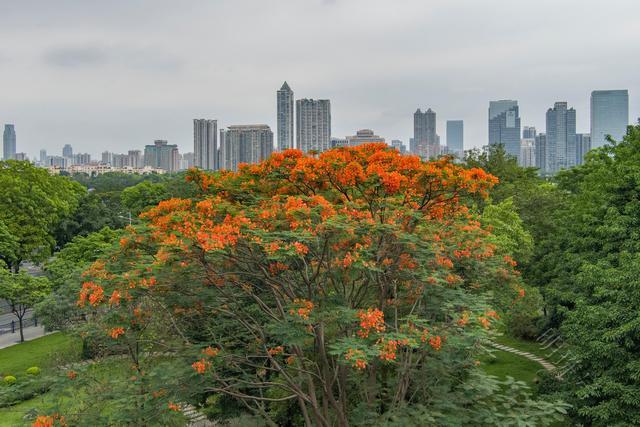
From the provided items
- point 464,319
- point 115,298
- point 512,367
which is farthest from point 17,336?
point 464,319

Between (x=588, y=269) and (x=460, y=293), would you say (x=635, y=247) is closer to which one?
(x=588, y=269)

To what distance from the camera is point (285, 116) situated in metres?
99.6

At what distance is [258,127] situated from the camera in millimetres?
108000

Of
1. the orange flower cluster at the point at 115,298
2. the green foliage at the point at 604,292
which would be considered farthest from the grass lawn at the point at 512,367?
the orange flower cluster at the point at 115,298

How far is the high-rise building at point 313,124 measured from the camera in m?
95.9

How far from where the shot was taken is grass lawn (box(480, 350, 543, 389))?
16422mm

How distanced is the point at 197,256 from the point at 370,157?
3366mm

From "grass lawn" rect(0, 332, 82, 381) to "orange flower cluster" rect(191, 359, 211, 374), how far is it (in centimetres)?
970

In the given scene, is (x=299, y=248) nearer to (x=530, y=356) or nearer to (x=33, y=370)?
(x=530, y=356)

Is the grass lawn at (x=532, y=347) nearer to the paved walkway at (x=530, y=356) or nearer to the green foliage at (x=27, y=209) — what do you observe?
the paved walkway at (x=530, y=356)

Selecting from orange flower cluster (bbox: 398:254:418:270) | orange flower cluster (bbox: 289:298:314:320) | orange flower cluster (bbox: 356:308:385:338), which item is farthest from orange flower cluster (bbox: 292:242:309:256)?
orange flower cluster (bbox: 398:254:418:270)

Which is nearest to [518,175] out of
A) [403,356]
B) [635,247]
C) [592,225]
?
[592,225]

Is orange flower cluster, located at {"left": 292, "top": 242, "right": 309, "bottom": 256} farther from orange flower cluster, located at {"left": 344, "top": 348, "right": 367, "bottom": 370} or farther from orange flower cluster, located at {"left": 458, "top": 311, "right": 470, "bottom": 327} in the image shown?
orange flower cluster, located at {"left": 458, "top": 311, "right": 470, "bottom": 327}

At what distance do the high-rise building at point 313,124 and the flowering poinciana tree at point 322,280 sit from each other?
3404 inches
